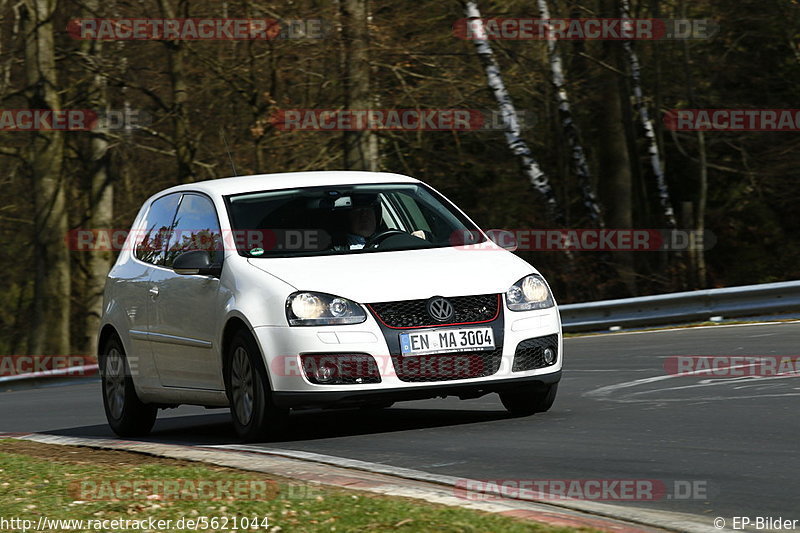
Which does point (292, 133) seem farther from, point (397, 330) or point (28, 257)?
point (397, 330)

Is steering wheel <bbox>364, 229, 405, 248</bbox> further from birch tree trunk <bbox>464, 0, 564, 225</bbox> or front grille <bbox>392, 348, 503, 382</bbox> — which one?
birch tree trunk <bbox>464, 0, 564, 225</bbox>

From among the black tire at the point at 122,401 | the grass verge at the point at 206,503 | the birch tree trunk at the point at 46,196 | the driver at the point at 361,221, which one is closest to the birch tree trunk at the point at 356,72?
the birch tree trunk at the point at 46,196

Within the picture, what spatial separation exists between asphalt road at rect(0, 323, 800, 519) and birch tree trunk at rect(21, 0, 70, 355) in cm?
1649

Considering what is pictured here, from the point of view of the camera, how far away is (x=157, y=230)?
36.2 ft

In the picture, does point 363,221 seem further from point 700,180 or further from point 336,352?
point 700,180

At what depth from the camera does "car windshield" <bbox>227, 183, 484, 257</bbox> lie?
9656 mm

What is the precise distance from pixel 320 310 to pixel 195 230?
1861 millimetres

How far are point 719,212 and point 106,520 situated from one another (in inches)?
983

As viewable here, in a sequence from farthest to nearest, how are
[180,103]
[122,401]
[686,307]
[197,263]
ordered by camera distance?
1. [180,103]
2. [686,307]
3. [122,401]
4. [197,263]

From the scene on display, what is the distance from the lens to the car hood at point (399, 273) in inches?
347

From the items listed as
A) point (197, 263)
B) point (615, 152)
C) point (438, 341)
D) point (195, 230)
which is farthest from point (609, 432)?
point (615, 152)

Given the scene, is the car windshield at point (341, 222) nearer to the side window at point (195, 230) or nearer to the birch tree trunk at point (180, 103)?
the side window at point (195, 230)

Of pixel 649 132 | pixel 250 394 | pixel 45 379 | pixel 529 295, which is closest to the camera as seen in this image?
pixel 250 394

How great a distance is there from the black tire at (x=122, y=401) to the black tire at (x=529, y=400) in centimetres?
284
